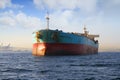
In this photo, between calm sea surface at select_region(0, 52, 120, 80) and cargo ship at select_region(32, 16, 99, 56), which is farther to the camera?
cargo ship at select_region(32, 16, 99, 56)

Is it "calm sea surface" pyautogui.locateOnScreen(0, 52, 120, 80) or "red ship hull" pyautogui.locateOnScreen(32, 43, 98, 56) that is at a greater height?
"red ship hull" pyautogui.locateOnScreen(32, 43, 98, 56)

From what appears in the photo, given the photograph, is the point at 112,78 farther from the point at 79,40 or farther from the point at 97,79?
the point at 79,40

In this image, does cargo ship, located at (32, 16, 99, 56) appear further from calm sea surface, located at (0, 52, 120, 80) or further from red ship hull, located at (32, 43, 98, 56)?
calm sea surface, located at (0, 52, 120, 80)

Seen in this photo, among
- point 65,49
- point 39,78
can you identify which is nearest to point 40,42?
point 65,49

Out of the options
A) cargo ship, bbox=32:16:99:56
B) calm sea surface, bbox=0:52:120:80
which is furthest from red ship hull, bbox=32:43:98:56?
calm sea surface, bbox=0:52:120:80

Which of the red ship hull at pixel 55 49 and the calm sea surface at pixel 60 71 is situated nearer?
the calm sea surface at pixel 60 71

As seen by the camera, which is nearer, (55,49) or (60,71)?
(60,71)

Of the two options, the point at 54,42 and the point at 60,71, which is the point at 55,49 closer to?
the point at 54,42

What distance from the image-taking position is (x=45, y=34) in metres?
64.2

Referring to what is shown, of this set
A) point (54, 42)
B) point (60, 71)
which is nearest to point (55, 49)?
point (54, 42)

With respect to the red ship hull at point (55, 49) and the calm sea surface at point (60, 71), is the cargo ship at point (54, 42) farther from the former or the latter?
the calm sea surface at point (60, 71)

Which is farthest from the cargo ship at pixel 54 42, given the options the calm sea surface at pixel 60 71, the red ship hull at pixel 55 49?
the calm sea surface at pixel 60 71

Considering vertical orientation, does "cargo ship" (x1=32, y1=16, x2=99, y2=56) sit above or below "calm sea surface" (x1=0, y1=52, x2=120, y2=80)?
above

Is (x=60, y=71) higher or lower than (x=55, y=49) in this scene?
lower
